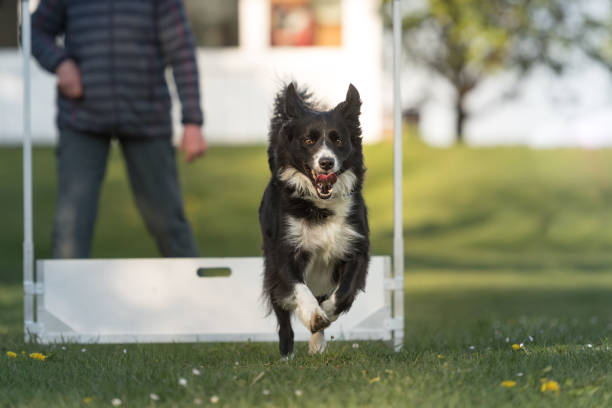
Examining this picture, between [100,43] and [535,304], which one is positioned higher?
[100,43]

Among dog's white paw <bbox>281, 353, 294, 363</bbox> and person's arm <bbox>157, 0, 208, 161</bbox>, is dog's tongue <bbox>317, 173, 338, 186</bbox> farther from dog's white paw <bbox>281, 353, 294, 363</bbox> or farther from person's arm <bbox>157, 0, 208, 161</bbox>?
person's arm <bbox>157, 0, 208, 161</bbox>

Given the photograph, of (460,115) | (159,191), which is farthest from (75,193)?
(460,115)

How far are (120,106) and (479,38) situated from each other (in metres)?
18.3

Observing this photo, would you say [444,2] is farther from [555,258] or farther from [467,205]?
[555,258]

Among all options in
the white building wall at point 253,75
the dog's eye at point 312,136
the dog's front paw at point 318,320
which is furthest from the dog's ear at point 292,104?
the white building wall at point 253,75

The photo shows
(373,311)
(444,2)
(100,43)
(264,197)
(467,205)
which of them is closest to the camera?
(264,197)

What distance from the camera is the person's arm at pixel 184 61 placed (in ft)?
18.6

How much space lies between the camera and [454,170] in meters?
19.6

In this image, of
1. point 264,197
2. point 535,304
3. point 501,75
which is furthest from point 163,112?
point 501,75

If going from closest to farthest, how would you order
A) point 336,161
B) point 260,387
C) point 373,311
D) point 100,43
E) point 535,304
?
point 260,387, point 336,161, point 373,311, point 100,43, point 535,304

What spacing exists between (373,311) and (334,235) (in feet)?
3.31

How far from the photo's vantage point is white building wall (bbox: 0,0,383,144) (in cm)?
Result: 2000

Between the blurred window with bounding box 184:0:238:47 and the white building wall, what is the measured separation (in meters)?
0.26

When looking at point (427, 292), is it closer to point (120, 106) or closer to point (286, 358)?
point (120, 106)
